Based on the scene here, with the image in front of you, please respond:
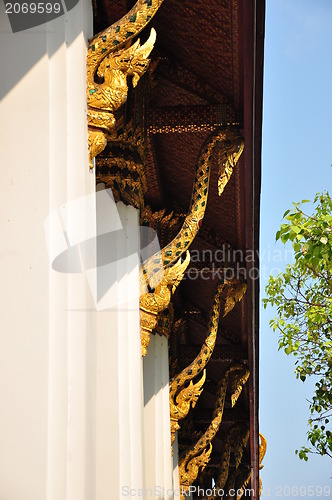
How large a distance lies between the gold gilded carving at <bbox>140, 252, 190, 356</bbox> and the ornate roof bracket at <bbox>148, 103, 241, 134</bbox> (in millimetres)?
840

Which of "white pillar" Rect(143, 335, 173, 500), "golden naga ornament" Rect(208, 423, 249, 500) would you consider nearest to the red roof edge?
"white pillar" Rect(143, 335, 173, 500)

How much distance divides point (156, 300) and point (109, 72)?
1984 mm

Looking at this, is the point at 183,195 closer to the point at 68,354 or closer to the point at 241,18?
the point at 241,18

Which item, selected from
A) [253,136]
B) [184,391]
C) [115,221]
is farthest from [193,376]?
[115,221]

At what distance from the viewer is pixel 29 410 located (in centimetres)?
326

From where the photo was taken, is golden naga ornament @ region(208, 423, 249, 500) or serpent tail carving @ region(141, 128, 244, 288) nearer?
serpent tail carving @ region(141, 128, 244, 288)

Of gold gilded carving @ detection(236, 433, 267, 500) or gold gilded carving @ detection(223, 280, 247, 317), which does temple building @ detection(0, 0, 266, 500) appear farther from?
gold gilded carving @ detection(236, 433, 267, 500)

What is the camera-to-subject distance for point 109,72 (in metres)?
3.90

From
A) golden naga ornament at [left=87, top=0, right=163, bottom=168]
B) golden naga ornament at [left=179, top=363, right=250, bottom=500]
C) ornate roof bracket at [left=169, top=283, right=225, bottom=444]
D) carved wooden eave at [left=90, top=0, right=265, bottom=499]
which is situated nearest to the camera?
golden naga ornament at [left=87, top=0, right=163, bottom=168]

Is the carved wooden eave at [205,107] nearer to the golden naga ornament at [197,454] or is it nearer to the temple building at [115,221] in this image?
the temple building at [115,221]

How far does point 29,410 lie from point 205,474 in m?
12.6

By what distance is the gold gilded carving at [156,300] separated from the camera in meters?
5.59

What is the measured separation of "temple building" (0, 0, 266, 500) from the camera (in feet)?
10.9

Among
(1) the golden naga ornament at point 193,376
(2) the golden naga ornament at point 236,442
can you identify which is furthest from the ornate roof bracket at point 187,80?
(2) the golden naga ornament at point 236,442
